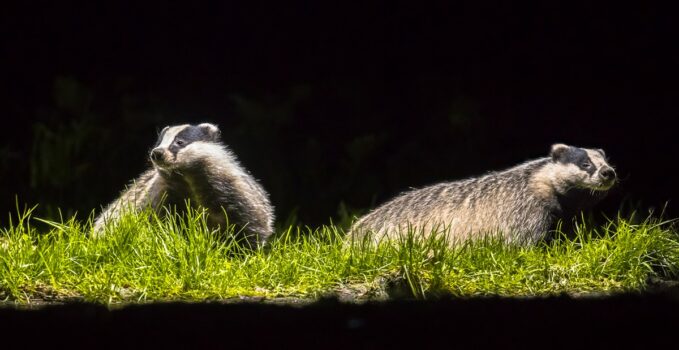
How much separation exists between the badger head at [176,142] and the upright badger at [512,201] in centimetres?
77

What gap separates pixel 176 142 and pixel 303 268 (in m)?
1.00

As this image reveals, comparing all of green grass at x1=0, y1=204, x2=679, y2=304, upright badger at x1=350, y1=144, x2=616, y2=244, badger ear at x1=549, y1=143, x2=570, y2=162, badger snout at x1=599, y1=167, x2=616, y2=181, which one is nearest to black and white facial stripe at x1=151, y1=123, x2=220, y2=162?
green grass at x1=0, y1=204, x2=679, y2=304

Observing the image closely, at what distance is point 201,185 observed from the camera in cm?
445

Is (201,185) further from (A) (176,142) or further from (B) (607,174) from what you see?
(B) (607,174)

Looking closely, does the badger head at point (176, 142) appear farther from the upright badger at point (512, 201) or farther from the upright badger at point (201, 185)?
the upright badger at point (512, 201)

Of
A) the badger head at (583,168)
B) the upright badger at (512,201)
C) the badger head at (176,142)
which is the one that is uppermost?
the badger head at (176,142)

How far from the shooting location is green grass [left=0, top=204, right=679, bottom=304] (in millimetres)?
3381

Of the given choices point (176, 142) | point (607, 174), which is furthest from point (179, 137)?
point (607, 174)

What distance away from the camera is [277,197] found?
5.75 meters

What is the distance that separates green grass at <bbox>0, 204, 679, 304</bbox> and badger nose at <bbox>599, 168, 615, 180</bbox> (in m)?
0.42

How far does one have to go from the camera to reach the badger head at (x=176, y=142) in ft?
13.8

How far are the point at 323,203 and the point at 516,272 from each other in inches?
85.2

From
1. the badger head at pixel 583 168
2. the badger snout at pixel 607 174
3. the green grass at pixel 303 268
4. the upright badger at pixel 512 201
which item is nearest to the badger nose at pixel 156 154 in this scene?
the green grass at pixel 303 268

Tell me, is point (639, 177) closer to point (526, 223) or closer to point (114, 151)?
point (526, 223)
